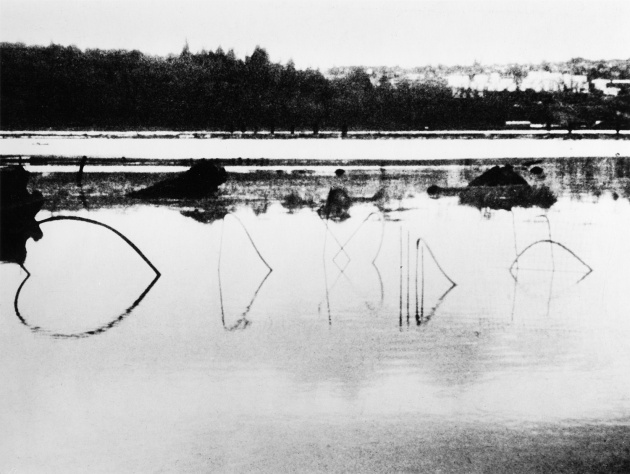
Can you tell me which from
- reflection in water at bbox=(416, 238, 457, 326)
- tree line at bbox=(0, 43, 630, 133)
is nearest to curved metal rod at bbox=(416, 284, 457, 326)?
reflection in water at bbox=(416, 238, 457, 326)

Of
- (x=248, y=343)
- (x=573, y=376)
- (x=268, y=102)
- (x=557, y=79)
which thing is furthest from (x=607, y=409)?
(x=268, y=102)

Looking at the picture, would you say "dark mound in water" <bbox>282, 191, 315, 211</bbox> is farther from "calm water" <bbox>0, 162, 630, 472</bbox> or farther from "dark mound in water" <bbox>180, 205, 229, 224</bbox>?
"dark mound in water" <bbox>180, 205, 229, 224</bbox>

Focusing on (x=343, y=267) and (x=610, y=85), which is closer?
(x=343, y=267)

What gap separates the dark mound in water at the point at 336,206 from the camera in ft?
10.8

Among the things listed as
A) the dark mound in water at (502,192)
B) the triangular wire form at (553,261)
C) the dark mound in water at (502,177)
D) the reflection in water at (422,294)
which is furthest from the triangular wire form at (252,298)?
the dark mound in water at (502,177)

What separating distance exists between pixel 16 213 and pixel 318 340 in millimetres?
1405

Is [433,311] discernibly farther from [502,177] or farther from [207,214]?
[207,214]

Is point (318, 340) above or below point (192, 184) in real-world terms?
below

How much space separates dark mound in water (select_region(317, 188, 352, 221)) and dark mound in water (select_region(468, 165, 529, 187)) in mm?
711

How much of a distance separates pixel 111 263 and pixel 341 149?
4.06 feet

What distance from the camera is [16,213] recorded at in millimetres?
2924

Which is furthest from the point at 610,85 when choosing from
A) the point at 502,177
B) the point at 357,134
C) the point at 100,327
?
the point at 100,327

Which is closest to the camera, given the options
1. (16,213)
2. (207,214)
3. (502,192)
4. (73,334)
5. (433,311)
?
(73,334)

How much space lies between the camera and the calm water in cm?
212
